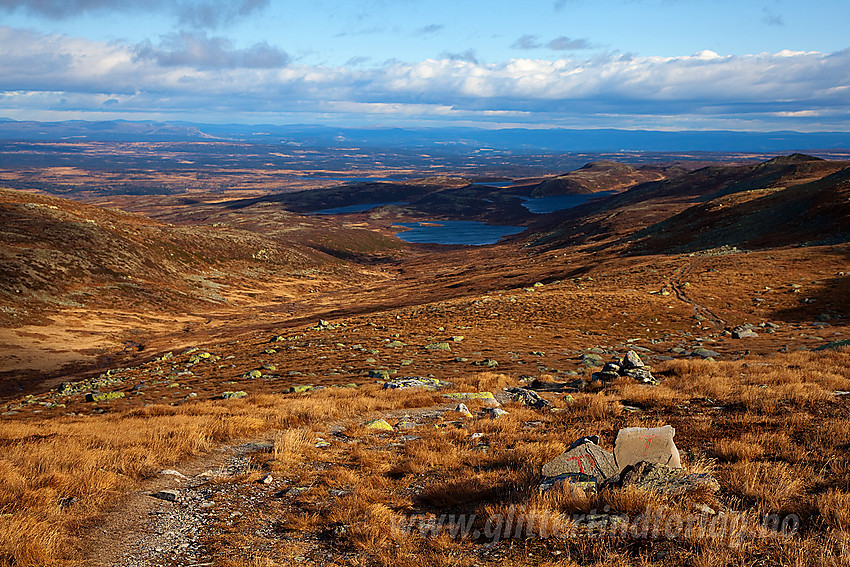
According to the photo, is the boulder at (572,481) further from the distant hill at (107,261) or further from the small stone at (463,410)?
the distant hill at (107,261)

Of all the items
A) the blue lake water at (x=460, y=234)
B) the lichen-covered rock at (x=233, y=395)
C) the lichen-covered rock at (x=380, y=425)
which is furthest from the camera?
the blue lake water at (x=460, y=234)

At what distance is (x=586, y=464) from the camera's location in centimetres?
773

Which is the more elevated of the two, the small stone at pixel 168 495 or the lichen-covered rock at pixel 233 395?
the small stone at pixel 168 495

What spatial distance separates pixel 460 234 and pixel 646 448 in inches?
6817

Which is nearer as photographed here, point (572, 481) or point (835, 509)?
point (835, 509)

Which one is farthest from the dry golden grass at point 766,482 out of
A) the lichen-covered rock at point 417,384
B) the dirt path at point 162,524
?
the lichen-covered rock at point 417,384

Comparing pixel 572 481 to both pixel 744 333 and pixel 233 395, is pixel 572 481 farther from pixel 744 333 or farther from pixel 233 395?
pixel 744 333

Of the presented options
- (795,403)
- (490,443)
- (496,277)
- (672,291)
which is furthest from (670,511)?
(496,277)

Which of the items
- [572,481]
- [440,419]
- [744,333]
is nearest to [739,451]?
[572,481]

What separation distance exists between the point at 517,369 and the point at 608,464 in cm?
1442

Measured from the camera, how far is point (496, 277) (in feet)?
212

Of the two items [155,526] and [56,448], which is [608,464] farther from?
[56,448]

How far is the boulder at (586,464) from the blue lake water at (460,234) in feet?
492

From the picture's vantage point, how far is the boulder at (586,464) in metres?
7.59
